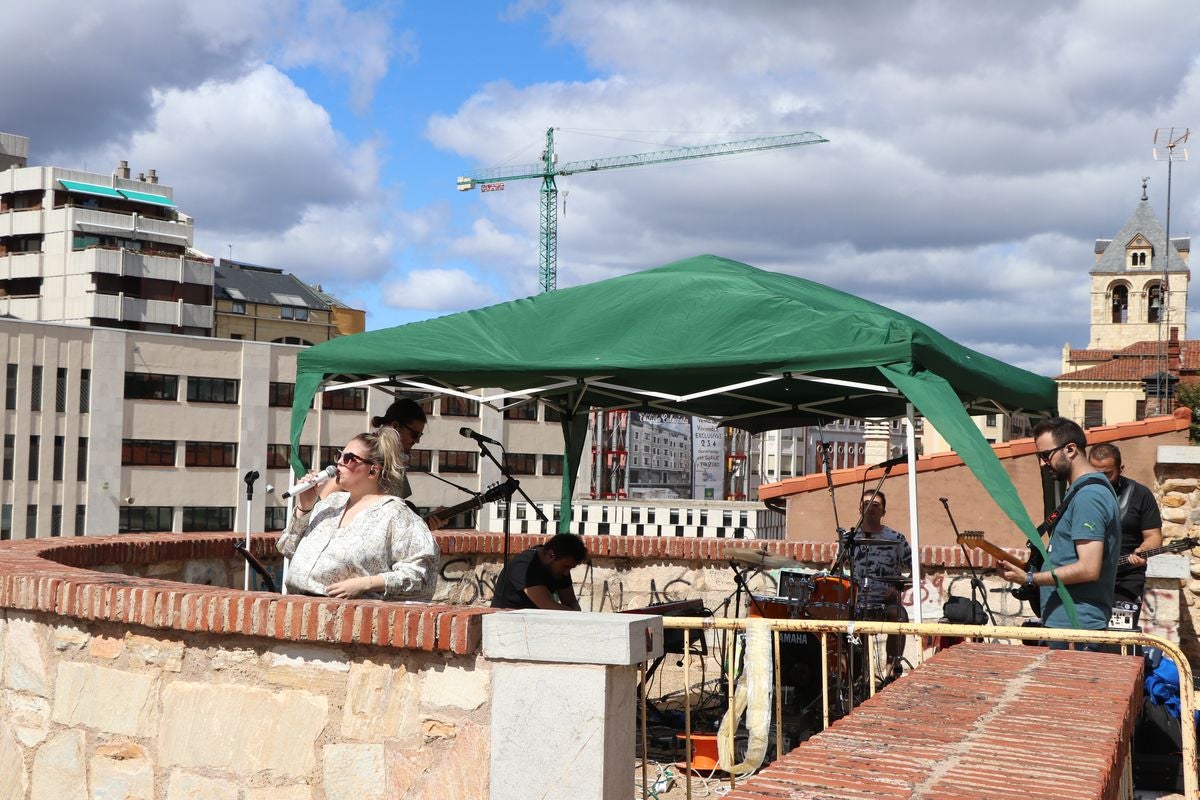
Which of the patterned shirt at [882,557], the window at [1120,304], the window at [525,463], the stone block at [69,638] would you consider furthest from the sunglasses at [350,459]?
the window at [1120,304]

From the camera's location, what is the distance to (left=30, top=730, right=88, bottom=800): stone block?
15.9 feet

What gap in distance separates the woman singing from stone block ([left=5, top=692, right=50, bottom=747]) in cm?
107

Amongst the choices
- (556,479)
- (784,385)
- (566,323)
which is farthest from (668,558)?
(556,479)

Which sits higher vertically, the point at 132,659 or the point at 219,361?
the point at 219,361

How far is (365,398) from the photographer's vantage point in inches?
2744

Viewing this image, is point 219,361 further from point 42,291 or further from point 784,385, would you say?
point 784,385

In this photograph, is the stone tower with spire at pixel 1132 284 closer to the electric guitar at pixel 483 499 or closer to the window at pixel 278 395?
the window at pixel 278 395

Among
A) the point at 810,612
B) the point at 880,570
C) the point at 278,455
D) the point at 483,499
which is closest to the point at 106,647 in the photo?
the point at 483,499

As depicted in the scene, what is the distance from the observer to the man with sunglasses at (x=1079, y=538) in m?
5.36

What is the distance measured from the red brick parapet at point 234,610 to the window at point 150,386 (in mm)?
58360

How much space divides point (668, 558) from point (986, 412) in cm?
255

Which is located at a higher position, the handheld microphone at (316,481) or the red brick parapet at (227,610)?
the handheld microphone at (316,481)

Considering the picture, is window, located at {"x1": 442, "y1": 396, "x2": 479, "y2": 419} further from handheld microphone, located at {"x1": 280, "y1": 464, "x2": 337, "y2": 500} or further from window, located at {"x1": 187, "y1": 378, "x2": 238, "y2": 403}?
handheld microphone, located at {"x1": 280, "y1": 464, "x2": 337, "y2": 500}

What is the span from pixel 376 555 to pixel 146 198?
86318mm
